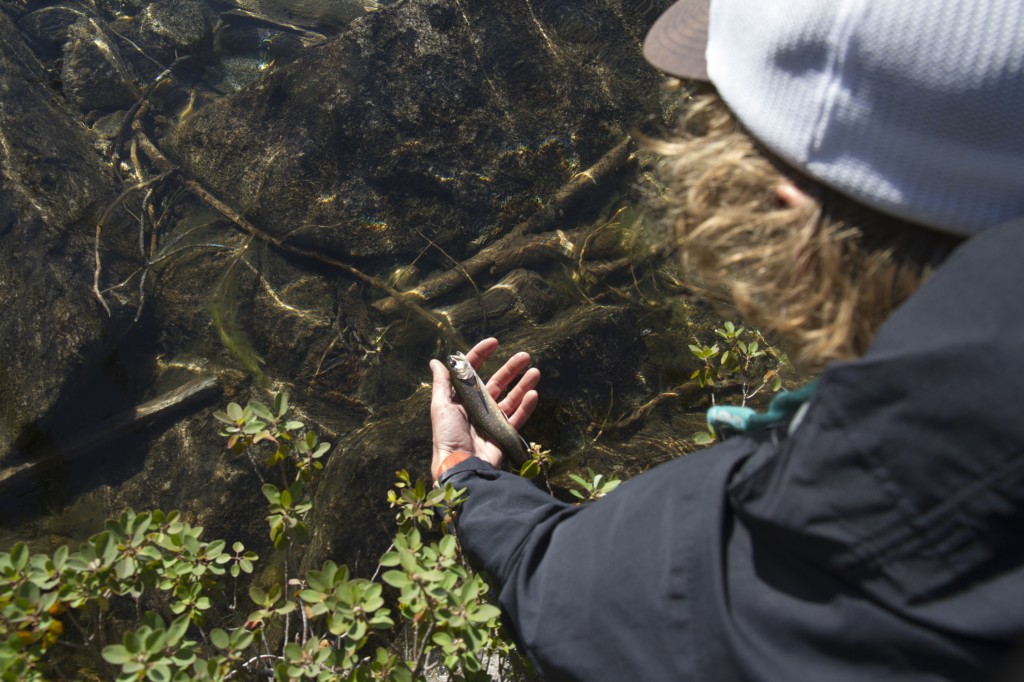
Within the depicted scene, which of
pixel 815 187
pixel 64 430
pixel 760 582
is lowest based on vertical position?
pixel 64 430

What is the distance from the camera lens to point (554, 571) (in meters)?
1.74

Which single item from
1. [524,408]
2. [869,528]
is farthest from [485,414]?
[869,528]

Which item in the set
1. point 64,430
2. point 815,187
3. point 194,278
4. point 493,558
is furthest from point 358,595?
point 194,278

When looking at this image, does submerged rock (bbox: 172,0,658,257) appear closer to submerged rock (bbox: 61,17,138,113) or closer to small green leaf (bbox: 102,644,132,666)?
submerged rock (bbox: 61,17,138,113)

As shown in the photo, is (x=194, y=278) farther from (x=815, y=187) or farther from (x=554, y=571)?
(x=815, y=187)

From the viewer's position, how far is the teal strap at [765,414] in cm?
146

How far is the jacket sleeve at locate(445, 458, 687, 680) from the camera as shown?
1431 mm

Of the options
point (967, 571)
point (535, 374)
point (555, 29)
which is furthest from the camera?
point (555, 29)

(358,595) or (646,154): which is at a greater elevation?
(646,154)

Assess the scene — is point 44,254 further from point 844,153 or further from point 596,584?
point 844,153

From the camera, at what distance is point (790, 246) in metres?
1.31

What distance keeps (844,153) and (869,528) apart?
2.18ft

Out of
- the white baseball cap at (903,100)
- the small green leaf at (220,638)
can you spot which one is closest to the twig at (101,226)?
the small green leaf at (220,638)

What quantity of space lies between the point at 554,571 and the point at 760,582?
62 cm
